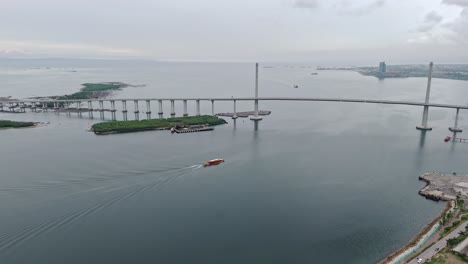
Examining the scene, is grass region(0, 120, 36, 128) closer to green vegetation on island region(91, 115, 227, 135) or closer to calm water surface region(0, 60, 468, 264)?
calm water surface region(0, 60, 468, 264)

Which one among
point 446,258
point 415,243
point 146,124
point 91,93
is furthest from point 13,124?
point 446,258

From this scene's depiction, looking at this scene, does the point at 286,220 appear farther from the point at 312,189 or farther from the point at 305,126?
the point at 305,126

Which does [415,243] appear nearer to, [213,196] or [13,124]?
[213,196]

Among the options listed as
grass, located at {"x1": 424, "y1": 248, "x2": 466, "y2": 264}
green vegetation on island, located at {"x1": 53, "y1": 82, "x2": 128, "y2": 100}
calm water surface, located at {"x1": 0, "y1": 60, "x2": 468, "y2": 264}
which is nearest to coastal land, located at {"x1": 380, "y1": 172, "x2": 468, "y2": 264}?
grass, located at {"x1": 424, "y1": 248, "x2": 466, "y2": 264}

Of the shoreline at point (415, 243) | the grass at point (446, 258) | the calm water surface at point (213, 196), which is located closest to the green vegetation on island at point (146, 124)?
the calm water surface at point (213, 196)

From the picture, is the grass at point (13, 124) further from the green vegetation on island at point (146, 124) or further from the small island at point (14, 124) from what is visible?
the green vegetation on island at point (146, 124)

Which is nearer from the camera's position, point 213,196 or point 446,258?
point 446,258

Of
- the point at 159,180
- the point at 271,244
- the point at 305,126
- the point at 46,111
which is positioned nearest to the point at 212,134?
the point at 305,126
